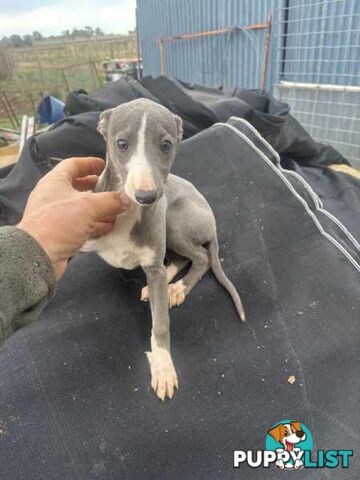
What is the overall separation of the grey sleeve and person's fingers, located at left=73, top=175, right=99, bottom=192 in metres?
0.70

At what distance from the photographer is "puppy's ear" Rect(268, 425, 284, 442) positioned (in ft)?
4.36

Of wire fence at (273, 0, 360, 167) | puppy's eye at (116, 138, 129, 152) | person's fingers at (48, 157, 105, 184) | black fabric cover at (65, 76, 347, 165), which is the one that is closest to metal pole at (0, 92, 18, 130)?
black fabric cover at (65, 76, 347, 165)

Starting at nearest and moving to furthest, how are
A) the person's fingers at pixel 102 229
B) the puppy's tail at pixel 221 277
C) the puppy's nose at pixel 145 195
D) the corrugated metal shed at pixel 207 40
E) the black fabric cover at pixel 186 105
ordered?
the puppy's nose at pixel 145 195 → the person's fingers at pixel 102 229 → the puppy's tail at pixel 221 277 → the black fabric cover at pixel 186 105 → the corrugated metal shed at pixel 207 40

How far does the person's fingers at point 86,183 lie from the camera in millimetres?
1766

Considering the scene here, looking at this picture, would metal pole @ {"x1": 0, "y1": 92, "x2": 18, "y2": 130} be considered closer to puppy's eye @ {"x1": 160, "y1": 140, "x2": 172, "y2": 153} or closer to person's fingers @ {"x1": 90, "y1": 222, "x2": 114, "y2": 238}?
person's fingers @ {"x1": 90, "y1": 222, "x2": 114, "y2": 238}

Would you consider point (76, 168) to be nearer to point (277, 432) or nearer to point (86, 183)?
point (86, 183)

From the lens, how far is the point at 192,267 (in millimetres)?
1916

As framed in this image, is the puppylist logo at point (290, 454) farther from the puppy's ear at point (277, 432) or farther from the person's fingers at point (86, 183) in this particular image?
the person's fingers at point (86, 183)

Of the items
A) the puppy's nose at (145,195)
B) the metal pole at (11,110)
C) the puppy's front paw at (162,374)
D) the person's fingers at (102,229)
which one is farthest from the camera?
the metal pole at (11,110)

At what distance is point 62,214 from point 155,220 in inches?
17.6

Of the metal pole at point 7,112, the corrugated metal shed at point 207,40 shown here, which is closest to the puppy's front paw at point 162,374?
the corrugated metal shed at point 207,40

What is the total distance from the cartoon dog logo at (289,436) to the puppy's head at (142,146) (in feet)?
3.25

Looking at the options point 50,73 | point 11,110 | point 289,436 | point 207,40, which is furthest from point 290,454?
point 50,73

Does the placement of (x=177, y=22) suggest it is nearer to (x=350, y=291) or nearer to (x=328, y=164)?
(x=328, y=164)
